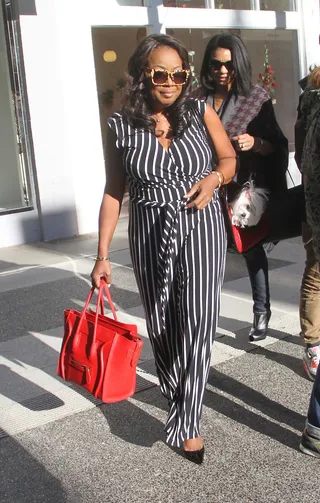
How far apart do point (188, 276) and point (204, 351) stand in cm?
36

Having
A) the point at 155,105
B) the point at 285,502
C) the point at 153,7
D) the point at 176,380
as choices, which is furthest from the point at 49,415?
the point at 153,7

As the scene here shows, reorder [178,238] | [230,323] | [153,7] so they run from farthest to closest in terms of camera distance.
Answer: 1. [153,7]
2. [230,323]
3. [178,238]

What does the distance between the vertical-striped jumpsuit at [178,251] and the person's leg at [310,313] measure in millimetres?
881

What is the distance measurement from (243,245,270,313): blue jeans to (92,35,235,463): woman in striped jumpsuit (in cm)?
129

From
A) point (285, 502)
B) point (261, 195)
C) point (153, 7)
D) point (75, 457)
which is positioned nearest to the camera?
point (285, 502)

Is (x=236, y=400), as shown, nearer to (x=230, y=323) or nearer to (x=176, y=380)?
(x=176, y=380)

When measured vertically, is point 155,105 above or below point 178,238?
above

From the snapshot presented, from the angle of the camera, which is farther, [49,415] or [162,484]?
[49,415]

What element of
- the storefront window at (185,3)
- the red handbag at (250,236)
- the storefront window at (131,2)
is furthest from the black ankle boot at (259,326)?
the storefront window at (185,3)

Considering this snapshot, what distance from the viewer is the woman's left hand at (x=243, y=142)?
12.3 feet

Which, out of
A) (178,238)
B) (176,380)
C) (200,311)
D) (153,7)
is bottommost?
(176,380)

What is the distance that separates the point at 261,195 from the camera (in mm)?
3656

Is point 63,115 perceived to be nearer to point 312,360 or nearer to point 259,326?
point 259,326

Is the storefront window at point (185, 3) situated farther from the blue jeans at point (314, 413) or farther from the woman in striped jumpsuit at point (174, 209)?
the blue jeans at point (314, 413)
